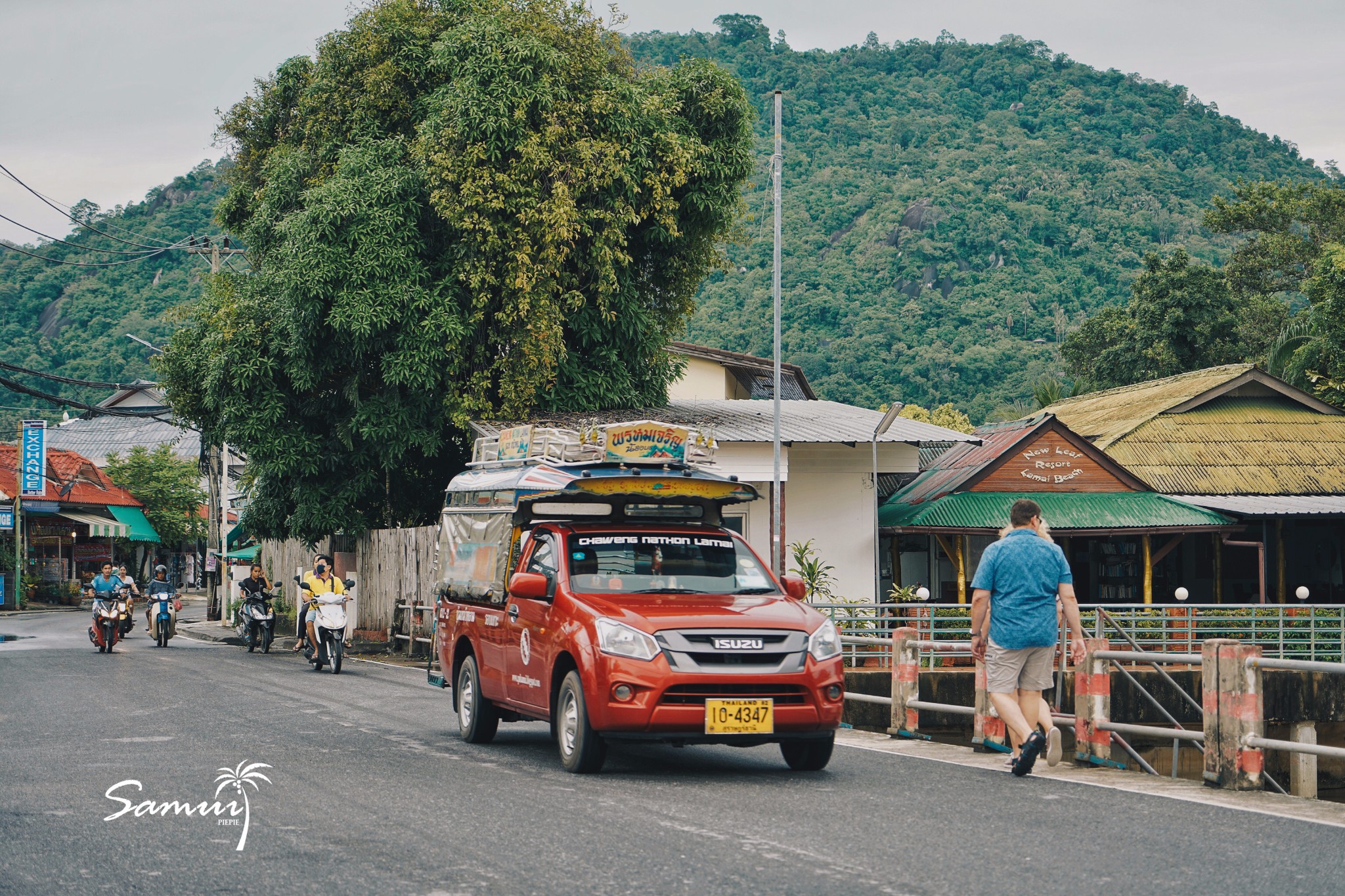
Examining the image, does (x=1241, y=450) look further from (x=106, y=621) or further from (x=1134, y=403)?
(x=106, y=621)

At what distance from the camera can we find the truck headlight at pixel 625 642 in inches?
376

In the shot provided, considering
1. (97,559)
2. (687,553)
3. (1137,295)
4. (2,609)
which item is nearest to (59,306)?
(97,559)

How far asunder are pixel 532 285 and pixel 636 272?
377 cm

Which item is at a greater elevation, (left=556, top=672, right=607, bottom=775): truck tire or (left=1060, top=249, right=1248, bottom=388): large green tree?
(left=1060, top=249, right=1248, bottom=388): large green tree

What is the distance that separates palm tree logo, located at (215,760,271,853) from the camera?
870cm

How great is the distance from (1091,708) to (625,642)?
393cm

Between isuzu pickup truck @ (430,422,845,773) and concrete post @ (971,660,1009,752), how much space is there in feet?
6.32

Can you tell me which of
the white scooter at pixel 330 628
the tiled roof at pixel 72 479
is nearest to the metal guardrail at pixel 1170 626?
the white scooter at pixel 330 628

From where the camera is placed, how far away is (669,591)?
10695 millimetres

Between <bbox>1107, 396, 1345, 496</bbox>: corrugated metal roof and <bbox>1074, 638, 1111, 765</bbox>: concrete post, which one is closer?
<bbox>1074, 638, 1111, 765</bbox>: concrete post

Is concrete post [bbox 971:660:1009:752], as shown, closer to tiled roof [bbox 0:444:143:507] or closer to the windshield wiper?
the windshield wiper

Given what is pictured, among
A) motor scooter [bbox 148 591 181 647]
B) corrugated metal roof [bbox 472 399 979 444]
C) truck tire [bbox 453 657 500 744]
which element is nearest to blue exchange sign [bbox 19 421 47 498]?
motor scooter [bbox 148 591 181 647]

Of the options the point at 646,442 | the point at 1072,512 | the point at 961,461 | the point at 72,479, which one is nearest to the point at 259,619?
the point at 961,461

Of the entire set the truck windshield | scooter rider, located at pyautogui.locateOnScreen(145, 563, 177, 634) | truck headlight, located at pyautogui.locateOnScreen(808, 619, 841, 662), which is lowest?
scooter rider, located at pyautogui.locateOnScreen(145, 563, 177, 634)
